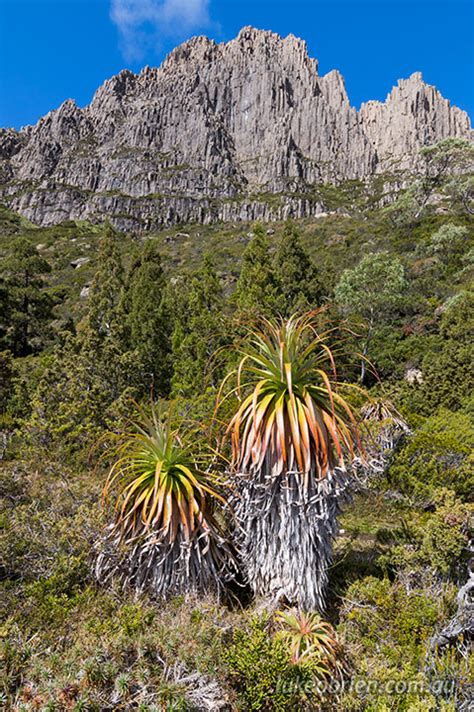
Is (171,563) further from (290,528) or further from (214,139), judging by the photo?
(214,139)

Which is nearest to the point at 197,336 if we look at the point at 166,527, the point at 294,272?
the point at 294,272

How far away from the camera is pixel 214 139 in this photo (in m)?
110

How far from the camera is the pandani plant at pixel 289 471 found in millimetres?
3955

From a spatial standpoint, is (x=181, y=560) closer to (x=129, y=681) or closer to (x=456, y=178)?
(x=129, y=681)

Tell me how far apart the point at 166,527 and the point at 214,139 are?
398 ft

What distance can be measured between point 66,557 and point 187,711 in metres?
2.58

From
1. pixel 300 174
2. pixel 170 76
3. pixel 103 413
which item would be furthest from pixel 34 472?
pixel 170 76

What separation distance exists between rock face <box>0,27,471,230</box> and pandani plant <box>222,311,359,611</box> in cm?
8631

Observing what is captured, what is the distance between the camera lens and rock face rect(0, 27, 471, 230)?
9125 cm

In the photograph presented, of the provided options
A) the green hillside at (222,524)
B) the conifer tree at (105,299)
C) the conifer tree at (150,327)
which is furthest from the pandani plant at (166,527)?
the conifer tree at (150,327)

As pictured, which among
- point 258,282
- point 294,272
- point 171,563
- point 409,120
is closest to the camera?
point 171,563

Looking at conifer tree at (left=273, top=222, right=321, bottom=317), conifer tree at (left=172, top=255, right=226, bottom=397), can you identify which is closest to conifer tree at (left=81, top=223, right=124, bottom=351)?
conifer tree at (left=172, top=255, right=226, bottom=397)

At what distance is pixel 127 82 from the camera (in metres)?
126

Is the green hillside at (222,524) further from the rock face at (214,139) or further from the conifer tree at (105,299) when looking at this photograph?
the rock face at (214,139)
